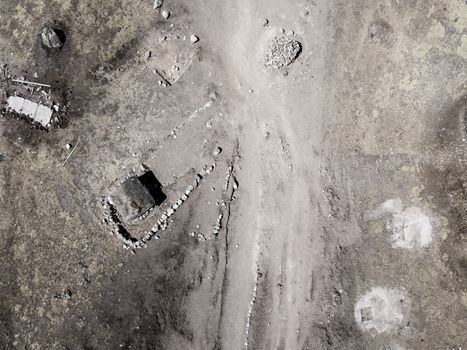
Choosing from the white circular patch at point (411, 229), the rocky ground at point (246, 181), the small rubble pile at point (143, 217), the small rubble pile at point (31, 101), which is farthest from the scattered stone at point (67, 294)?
the white circular patch at point (411, 229)

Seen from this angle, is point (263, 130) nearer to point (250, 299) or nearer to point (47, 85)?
point (250, 299)

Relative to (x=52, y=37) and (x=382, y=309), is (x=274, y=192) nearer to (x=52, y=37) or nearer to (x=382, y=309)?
(x=382, y=309)

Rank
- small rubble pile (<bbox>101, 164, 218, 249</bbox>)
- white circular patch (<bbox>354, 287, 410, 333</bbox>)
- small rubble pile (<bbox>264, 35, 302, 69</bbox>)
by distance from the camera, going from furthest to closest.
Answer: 1. small rubble pile (<bbox>101, 164, 218, 249</bbox>)
2. small rubble pile (<bbox>264, 35, 302, 69</bbox>)
3. white circular patch (<bbox>354, 287, 410, 333</bbox>)

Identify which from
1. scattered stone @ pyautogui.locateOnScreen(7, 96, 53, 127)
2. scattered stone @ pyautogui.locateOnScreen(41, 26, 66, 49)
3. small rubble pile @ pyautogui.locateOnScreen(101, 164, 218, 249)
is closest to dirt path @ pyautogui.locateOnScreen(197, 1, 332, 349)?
small rubble pile @ pyautogui.locateOnScreen(101, 164, 218, 249)

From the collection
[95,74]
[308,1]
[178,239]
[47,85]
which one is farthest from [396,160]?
[47,85]

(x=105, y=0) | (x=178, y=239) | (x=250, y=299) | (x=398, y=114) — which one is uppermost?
(x=105, y=0)

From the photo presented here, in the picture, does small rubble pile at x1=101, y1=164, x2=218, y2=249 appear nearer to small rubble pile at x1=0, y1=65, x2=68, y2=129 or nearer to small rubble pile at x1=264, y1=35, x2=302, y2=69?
small rubble pile at x1=0, y1=65, x2=68, y2=129

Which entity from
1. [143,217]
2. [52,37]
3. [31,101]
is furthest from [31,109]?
[143,217]
